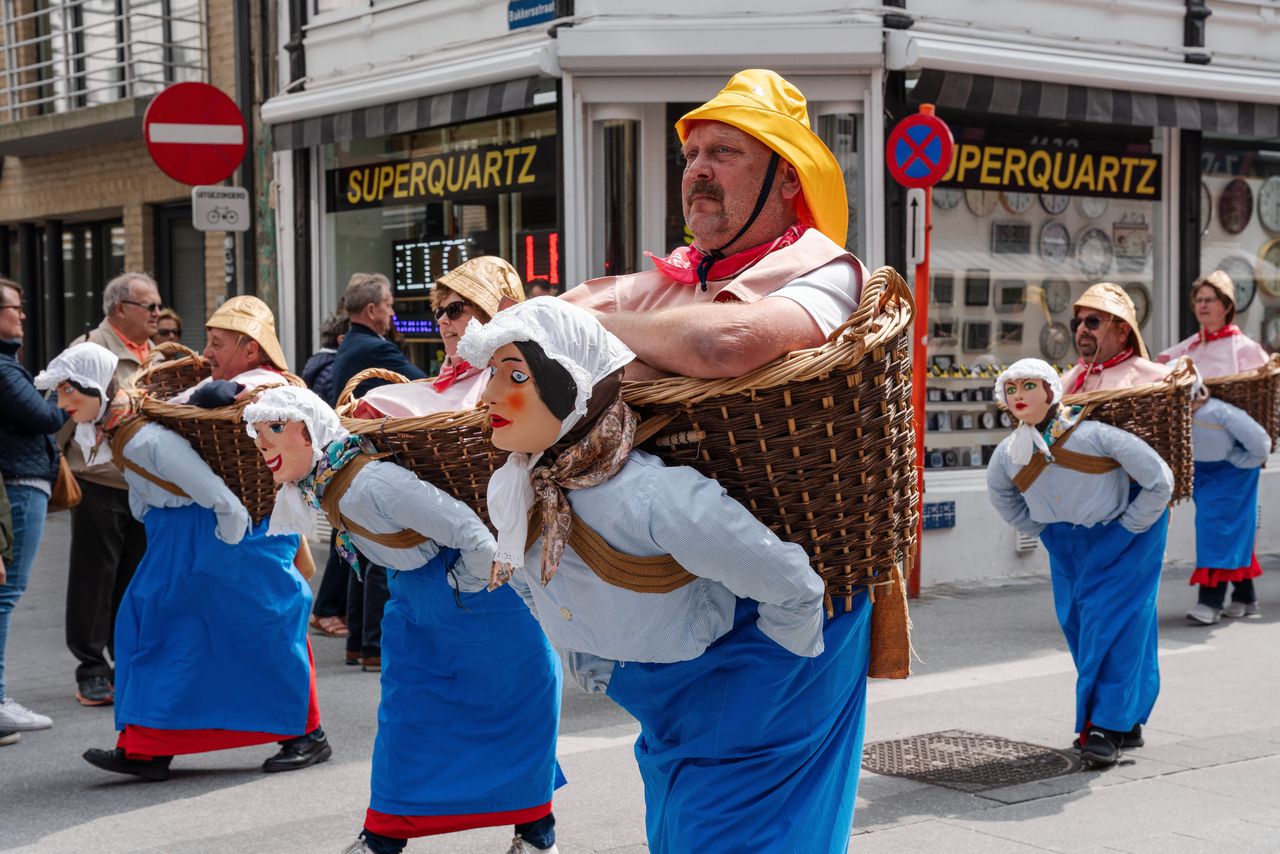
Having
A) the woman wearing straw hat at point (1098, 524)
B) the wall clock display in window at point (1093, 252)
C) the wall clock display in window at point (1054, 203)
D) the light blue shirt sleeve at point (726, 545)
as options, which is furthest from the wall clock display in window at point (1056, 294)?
the light blue shirt sleeve at point (726, 545)

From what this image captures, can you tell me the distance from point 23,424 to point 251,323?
1474mm

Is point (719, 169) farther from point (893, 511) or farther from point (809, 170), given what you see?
point (893, 511)

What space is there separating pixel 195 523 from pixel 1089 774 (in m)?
3.56

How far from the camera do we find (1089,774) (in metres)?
6.08

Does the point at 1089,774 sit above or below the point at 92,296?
below

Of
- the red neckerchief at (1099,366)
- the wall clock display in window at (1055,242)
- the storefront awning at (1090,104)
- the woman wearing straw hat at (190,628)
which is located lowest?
the woman wearing straw hat at (190,628)

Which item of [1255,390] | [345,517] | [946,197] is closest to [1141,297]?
[946,197]

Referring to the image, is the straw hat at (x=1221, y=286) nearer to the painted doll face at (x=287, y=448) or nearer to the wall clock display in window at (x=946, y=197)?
the wall clock display in window at (x=946, y=197)

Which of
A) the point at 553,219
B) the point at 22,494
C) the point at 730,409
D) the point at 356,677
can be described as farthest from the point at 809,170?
the point at 553,219

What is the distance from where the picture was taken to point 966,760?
629 centimetres

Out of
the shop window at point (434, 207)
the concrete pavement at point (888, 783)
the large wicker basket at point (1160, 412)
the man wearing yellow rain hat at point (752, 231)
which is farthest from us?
the shop window at point (434, 207)

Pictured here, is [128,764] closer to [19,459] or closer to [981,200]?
[19,459]

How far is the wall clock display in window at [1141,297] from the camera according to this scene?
12.6 m

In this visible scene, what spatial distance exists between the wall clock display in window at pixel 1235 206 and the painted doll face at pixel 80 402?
1009 cm
